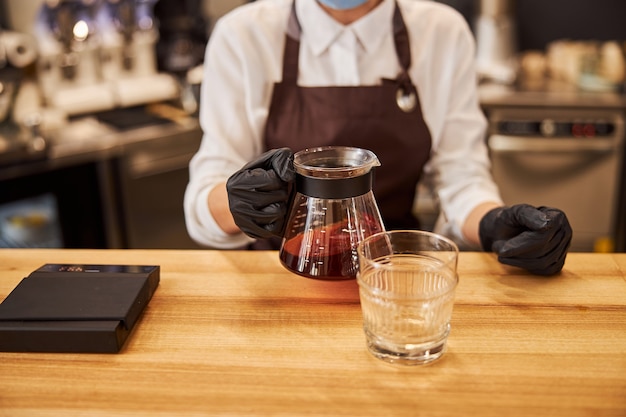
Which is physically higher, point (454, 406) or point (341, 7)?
point (341, 7)

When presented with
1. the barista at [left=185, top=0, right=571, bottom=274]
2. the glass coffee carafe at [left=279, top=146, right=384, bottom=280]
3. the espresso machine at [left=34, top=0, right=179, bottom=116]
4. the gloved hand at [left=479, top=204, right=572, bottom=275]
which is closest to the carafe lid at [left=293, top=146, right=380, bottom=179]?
the glass coffee carafe at [left=279, top=146, right=384, bottom=280]

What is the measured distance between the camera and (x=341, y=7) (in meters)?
1.66

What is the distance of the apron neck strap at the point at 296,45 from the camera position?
5.79 feet

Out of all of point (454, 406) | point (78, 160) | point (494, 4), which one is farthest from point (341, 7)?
point (494, 4)

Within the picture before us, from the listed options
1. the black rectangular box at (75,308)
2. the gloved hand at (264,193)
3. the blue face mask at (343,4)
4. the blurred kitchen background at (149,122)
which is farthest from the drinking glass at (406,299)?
the blurred kitchen background at (149,122)

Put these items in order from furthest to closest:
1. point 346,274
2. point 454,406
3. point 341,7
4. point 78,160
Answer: point 78,160 → point 341,7 → point 346,274 → point 454,406

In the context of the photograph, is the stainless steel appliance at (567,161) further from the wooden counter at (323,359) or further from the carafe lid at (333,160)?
the carafe lid at (333,160)

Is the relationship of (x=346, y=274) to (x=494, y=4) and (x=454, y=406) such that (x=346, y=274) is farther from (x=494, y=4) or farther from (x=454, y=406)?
(x=494, y=4)

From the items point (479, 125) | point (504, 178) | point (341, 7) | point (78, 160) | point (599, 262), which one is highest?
point (341, 7)

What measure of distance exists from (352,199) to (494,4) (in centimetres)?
274

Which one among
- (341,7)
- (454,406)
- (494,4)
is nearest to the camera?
(454,406)

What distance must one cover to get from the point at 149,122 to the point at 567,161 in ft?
5.90

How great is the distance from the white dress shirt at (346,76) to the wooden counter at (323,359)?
485mm

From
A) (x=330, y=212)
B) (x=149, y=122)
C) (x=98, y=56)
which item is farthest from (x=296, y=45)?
(x=98, y=56)
